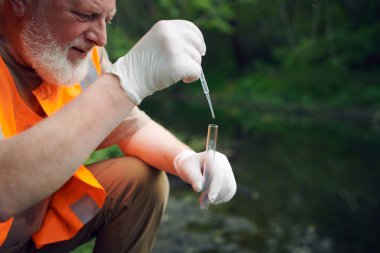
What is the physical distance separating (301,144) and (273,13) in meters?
16.7

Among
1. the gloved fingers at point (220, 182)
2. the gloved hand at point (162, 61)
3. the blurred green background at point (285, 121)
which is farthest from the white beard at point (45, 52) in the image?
the blurred green background at point (285, 121)

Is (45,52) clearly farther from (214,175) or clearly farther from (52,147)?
(214,175)

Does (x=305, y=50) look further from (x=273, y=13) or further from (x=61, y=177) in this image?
(x=61, y=177)

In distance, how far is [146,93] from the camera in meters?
1.77

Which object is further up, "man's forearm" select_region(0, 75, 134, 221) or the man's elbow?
"man's forearm" select_region(0, 75, 134, 221)

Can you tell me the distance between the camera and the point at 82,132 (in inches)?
64.4

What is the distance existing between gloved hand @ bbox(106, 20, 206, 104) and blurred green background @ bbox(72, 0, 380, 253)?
49.2 inches

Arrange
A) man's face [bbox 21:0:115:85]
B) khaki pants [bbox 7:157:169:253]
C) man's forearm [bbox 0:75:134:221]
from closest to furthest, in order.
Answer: man's forearm [bbox 0:75:134:221]
man's face [bbox 21:0:115:85]
khaki pants [bbox 7:157:169:253]

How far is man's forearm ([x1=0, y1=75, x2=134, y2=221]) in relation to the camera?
1594 millimetres

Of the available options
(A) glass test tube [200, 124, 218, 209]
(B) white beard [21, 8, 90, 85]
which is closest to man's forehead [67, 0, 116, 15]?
(B) white beard [21, 8, 90, 85]

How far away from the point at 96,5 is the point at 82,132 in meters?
0.49

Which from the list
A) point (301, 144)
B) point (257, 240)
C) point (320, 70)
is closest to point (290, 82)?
point (320, 70)

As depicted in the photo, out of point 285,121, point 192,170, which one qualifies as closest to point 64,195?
point 192,170

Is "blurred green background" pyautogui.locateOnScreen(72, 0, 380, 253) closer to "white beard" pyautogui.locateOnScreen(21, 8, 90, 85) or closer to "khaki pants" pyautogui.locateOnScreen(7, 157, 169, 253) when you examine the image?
"khaki pants" pyautogui.locateOnScreen(7, 157, 169, 253)
